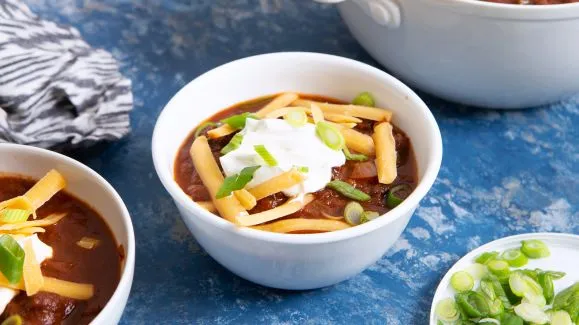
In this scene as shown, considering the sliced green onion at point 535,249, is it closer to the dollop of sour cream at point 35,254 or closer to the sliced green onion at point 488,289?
the sliced green onion at point 488,289

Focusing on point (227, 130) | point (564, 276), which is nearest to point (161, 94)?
point (227, 130)

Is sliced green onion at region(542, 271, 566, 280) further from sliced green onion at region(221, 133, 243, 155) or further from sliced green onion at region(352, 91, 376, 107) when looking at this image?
sliced green onion at region(221, 133, 243, 155)

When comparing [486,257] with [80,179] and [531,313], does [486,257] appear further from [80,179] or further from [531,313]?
[80,179]

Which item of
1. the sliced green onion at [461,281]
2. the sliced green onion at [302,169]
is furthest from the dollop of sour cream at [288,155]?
the sliced green onion at [461,281]

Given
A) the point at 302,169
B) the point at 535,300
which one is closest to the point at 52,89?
the point at 302,169

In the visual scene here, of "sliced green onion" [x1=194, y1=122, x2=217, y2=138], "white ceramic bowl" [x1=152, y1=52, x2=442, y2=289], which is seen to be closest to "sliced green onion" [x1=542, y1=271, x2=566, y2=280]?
"white ceramic bowl" [x1=152, y1=52, x2=442, y2=289]

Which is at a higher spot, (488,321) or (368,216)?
(368,216)

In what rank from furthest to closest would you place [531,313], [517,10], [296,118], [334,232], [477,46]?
[477,46] → [517,10] → [296,118] → [531,313] → [334,232]
